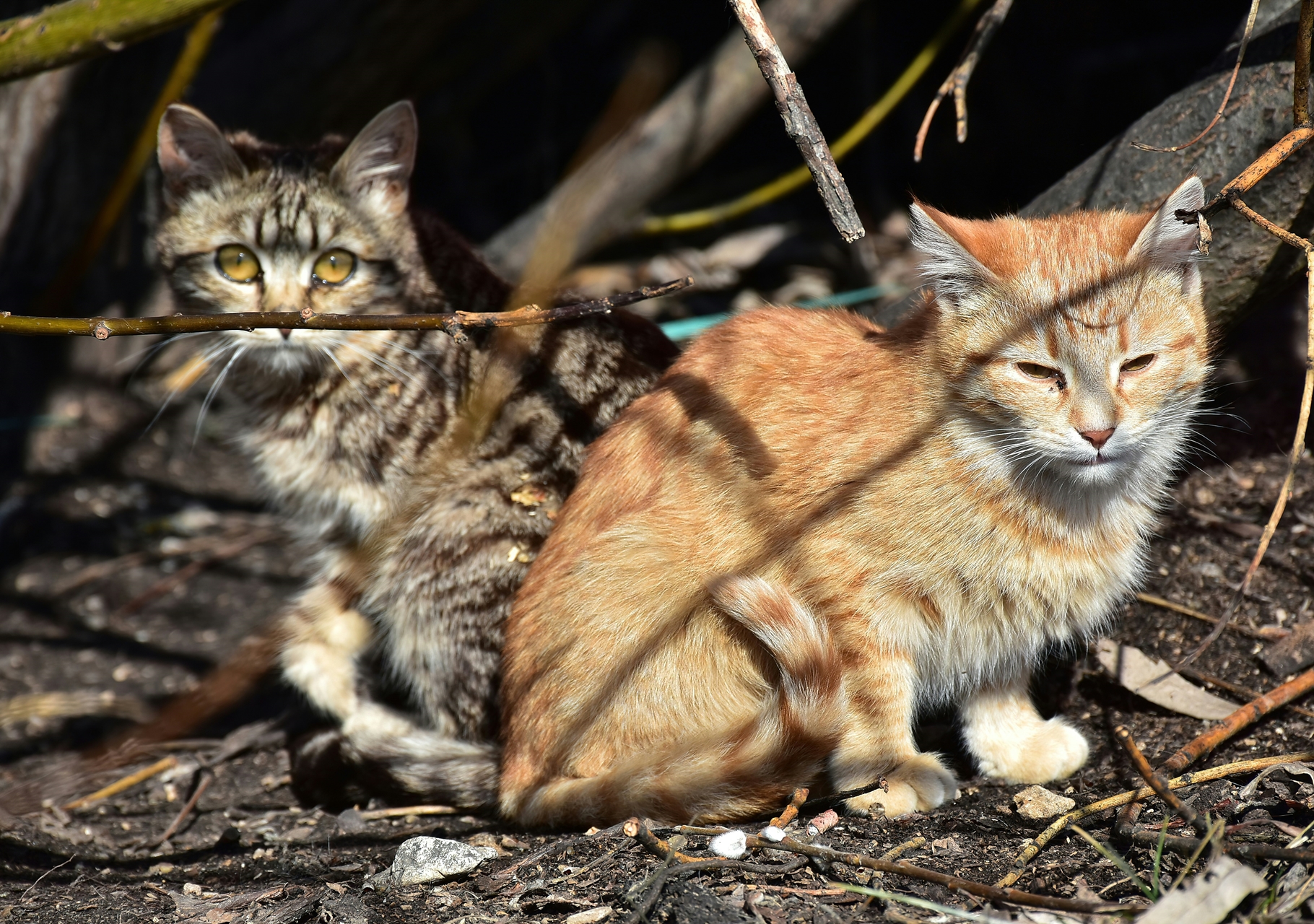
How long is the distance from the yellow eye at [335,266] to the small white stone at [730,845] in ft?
6.65

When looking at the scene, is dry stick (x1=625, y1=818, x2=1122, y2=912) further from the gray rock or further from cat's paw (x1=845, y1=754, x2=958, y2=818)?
the gray rock

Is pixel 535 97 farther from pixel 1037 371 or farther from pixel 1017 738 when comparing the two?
pixel 1017 738

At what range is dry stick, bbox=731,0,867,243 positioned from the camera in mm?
2039

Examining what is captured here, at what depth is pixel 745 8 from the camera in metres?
2.14

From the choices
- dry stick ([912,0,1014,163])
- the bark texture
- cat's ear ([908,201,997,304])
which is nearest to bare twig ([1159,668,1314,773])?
the bark texture

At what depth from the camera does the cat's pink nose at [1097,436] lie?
7.28 feet

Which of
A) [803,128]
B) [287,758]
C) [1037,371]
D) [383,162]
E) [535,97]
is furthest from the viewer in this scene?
[535,97]

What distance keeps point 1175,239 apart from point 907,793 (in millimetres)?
1367

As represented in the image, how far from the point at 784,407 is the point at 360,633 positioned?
1686 millimetres

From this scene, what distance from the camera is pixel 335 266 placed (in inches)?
130

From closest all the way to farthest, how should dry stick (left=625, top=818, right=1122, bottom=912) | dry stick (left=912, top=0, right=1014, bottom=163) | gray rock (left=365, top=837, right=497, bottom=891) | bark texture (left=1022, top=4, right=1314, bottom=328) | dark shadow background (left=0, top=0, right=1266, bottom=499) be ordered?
1. dry stick (left=625, top=818, right=1122, bottom=912)
2. gray rock (left=365, top=837, right=497, bottom=891)
3. dry stick (left=912, top=0, right=1014, bottom=163)
4. bark texture (left=1022, top=4, right=1314, bottom=328)
5. dark shadow background (left=0, top=0, right=1266, bottom=499)

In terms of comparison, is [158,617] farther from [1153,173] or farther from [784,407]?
[1153,173]

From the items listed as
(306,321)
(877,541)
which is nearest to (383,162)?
(306,321)

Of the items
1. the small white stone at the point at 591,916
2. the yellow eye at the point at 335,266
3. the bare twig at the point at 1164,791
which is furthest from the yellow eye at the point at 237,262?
the bare twig at the point at 1164,791
